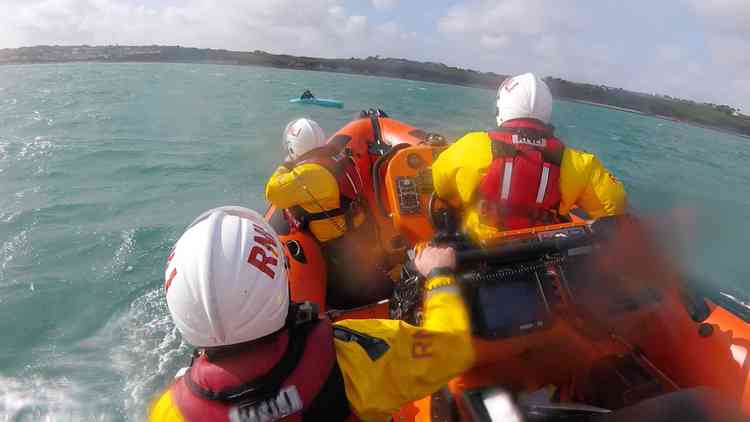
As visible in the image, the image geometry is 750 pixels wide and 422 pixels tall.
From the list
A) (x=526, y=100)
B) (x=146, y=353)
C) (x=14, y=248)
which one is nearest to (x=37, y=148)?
(x=14, y=248)

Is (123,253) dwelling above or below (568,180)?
below

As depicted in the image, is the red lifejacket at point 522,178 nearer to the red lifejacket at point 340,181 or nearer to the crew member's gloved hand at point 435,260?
the crew member's gloved hand at point 435,260

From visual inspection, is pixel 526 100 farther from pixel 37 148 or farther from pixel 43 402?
pixel 37 148

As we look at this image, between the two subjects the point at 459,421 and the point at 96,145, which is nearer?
the point at 459,421

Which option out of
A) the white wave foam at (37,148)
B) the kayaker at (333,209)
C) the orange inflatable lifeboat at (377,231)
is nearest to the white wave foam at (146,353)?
the orange inflatable lifeboat at (377,231)

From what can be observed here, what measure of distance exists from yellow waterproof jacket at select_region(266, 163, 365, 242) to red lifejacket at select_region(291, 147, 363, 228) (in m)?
0.04

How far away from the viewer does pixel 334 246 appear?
311 cm

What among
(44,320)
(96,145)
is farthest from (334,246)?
(96,145)

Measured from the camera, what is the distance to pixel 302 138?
3281mm

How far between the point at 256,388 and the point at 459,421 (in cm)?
83

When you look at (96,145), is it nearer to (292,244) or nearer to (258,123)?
(258,123)

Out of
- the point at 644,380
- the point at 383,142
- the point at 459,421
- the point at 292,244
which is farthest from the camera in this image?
the point at 383,142

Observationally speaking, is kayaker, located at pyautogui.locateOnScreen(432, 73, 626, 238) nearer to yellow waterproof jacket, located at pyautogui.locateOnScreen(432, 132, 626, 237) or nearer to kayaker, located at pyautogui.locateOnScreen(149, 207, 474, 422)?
yellow waterproof jacket, located at pyautogui.locateOnScreen(432, 132, 626, 237)

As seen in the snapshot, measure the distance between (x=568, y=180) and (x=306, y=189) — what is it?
60.0 inches
